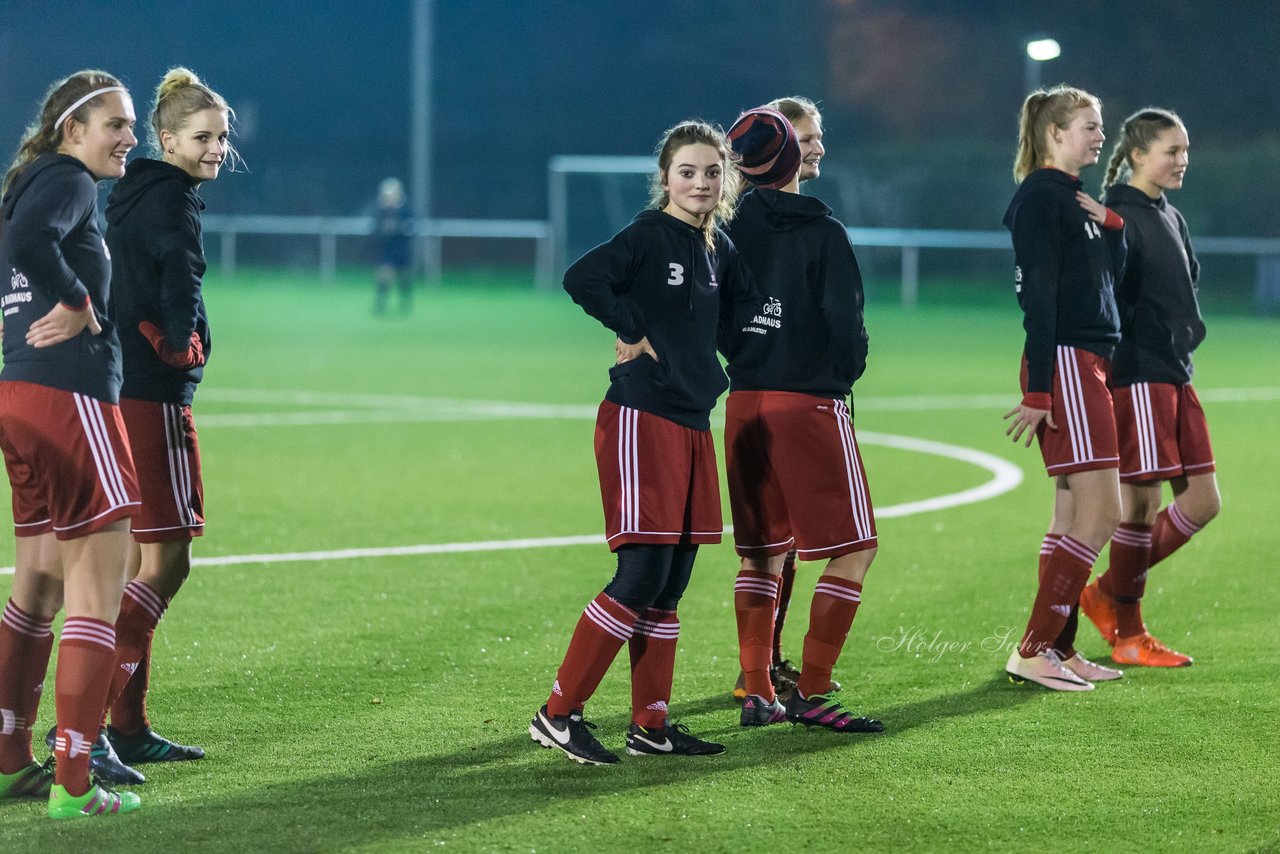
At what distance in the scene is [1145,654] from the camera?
614 centimetres

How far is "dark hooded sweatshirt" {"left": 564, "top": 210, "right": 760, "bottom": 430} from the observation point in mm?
4809

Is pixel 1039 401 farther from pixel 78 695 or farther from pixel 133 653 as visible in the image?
pixel 78 695

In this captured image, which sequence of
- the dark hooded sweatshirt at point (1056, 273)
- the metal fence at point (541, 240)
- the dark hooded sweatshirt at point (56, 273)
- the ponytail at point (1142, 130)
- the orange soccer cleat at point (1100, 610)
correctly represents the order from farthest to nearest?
1. the metal fence at point (541, 240)
2. the orange soccer cleat at point (1100, 610)
3. the ponytail at point (1142, 130)
4. the dark hooded sweatshirt at point (1056, 273)
5. the dark hooded sweatshirt at point (56, 273)

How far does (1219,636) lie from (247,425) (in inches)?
323

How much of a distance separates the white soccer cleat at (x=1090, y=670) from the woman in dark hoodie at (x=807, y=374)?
3.57 feet

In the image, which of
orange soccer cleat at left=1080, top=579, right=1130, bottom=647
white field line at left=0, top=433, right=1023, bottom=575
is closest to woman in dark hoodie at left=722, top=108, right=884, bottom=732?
orange soccer cleat at left=1080, top=579, right=1130, bottom=647

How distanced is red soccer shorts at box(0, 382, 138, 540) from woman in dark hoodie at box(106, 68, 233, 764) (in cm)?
38

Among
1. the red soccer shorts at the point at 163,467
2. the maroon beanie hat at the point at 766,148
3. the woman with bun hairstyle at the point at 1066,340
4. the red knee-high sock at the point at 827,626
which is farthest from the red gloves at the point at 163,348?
the woman with bun hairstyle at the point at 1066,340

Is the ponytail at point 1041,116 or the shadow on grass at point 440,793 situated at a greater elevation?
the ponytail at point 1041,116

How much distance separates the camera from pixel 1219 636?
21.5 feet

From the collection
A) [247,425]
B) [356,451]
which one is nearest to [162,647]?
[356,451]

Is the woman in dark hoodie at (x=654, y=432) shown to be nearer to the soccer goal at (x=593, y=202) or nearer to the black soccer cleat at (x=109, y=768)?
the black soccer cleat at (x=109, y=768)

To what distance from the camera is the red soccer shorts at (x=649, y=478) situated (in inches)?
189

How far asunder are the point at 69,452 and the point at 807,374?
2189 millimetres
